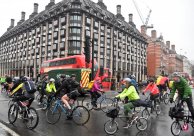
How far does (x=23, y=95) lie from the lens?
7.98 m

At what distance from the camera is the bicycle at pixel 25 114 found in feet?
24.5

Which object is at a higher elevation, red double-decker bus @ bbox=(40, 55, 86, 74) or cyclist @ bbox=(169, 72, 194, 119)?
red double-decker bus @ bbox=(40, 55, 86, 74)

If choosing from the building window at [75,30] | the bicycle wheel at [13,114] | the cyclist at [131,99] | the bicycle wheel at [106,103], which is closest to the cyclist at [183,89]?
the cyclist at [131,99]

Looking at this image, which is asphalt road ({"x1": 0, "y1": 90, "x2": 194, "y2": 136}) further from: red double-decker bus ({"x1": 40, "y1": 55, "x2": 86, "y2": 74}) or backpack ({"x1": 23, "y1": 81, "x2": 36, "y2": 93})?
red double-decker bus ({"x1": 40, "y1": 55, "x2": 86, "y2": 74})

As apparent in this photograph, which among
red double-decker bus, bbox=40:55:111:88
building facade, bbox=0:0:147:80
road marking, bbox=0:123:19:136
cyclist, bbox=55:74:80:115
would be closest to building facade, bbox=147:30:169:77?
building facade, bbox=0:0:147:80

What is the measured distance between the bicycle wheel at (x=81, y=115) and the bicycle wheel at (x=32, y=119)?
4.81 feet

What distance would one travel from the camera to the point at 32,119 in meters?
7.56

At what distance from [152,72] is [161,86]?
73.6m

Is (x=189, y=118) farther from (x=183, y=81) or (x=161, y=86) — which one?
(x=161, y=86)

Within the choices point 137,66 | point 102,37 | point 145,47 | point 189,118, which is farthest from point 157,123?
point 145,47

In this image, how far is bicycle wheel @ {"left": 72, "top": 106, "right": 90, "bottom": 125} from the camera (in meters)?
8.13

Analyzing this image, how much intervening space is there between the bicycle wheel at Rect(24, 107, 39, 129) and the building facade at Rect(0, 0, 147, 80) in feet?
114

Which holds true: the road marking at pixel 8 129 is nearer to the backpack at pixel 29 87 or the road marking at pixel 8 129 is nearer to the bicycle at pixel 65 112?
the backpack at pixel 29 87

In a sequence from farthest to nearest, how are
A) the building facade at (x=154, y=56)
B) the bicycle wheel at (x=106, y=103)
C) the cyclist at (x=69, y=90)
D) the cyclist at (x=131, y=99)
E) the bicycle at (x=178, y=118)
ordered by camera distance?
the building facade at (x=154, y=56), the bicycle wheel at (x=106, y=103), the cyclist at (x=69, y=90), the cyclist at (x=131, y=99), the bicycle at (x=178, y=118)
